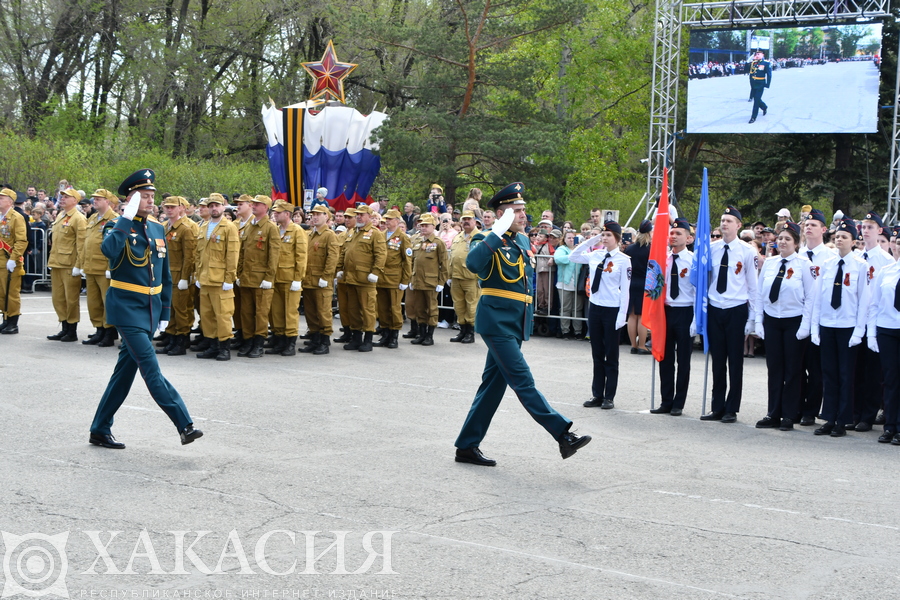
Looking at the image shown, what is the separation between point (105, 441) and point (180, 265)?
6.14 meters

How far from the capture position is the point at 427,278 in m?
15.5

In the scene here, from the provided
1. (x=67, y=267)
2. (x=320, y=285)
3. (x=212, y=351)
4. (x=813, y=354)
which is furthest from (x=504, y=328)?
(x=67, y=267)

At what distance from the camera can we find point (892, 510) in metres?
6.61

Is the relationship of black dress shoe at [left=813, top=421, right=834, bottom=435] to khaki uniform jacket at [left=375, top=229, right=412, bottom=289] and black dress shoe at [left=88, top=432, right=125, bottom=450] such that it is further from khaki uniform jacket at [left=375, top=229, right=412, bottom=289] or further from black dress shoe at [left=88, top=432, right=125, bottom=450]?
khaki uniform jacket at [left=375, top=229, right=412, bottom=289]

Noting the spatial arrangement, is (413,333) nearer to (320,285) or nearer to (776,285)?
(320,285)

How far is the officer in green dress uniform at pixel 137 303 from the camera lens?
7.54 m

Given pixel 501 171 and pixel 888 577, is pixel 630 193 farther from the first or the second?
pixel 888 577

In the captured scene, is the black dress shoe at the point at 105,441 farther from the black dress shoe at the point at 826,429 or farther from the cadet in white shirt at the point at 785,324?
the black dress shoe at the point at 826,429

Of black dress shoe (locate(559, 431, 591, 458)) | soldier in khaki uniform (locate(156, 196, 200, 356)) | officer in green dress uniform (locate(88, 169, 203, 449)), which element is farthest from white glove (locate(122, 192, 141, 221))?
soldier in khaki uniform (locate(156, 196, 200, 356))

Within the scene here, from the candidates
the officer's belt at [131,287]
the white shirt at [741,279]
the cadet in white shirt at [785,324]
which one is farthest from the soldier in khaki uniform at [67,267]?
the cadet in white shirt at [785,324]

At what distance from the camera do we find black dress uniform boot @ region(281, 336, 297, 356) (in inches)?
541

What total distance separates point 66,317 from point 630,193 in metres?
27.8

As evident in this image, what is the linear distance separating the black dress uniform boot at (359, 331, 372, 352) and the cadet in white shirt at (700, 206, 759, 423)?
5821mm

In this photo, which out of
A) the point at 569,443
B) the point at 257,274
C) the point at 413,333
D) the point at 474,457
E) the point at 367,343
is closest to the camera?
the point at 569,443
